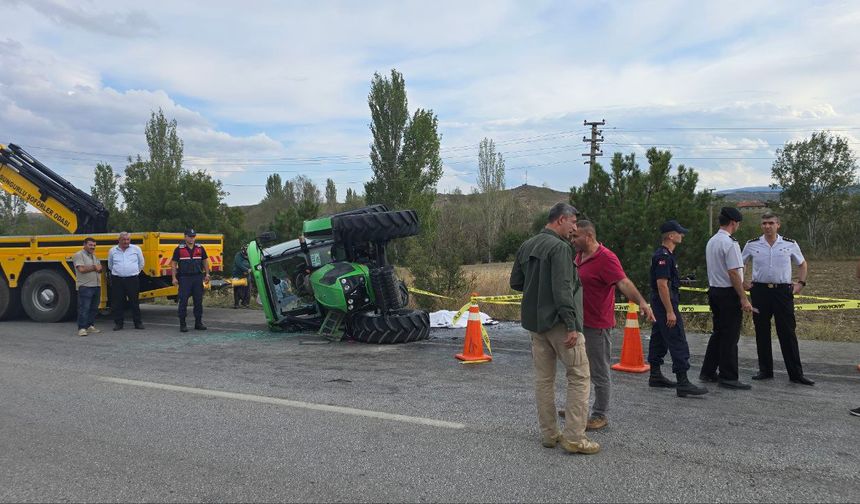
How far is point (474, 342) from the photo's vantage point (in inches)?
307

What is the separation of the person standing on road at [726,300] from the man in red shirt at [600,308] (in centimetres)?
179

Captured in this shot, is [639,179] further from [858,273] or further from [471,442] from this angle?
[471,442]

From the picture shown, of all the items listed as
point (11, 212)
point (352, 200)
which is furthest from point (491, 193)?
point (11, 212)

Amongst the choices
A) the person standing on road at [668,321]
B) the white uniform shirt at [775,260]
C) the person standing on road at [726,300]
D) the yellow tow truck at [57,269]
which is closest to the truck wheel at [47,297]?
the yellow tow truck at [57,269]

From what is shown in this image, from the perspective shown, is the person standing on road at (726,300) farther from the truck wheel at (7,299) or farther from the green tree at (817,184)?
the green tree at (817,184)

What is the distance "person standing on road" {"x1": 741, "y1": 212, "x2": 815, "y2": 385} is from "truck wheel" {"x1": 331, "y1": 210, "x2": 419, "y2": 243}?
4520mm

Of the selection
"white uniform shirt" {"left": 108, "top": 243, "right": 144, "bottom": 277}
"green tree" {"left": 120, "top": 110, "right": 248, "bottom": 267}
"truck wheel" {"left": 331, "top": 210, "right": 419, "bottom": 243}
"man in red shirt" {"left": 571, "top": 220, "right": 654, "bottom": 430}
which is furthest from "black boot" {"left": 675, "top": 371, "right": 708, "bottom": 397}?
"green tree" {"left": 120, "top": 110, "right": 248, "bottom": 267}

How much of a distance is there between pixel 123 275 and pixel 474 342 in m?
6.51

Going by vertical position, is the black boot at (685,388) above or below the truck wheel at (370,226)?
below

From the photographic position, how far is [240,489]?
3889 mm

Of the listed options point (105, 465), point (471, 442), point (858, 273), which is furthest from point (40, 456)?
point (858, 273)

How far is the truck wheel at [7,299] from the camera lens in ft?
39.9

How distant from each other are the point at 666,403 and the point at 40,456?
504 cm

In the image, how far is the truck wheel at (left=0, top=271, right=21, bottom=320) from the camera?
479 inches
